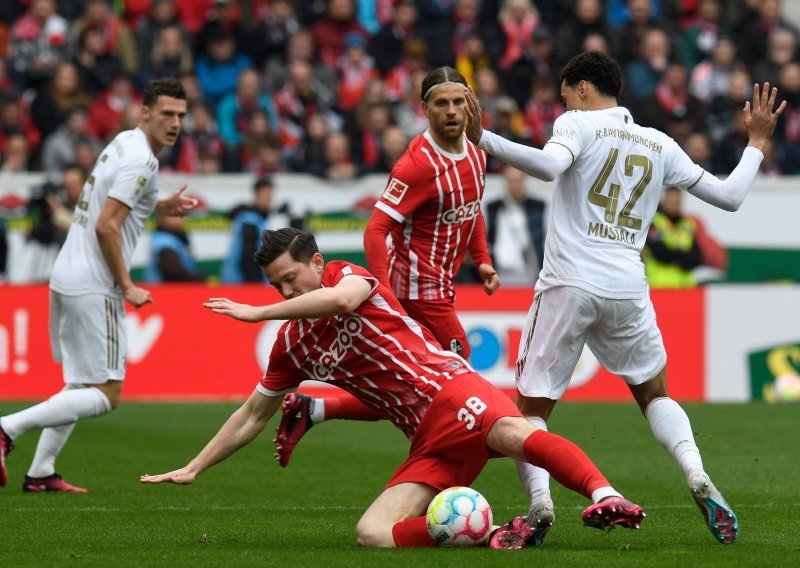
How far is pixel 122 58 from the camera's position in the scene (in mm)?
20094

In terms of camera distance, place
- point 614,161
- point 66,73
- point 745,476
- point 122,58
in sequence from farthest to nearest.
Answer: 1. point 122,58
2. point 66,73
3. point 745,476
4. point 614,161

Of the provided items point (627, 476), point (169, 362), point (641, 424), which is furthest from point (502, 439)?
point (169, 362)

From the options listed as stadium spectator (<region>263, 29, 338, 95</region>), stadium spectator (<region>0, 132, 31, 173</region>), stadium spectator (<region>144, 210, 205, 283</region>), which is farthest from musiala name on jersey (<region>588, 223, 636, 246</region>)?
stadium spectator (<region>263, 29, 338, 95</region>)

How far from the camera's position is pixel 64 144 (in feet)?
59.5

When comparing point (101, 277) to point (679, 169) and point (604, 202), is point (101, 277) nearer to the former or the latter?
point (604, 202)

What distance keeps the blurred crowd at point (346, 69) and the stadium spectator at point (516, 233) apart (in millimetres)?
1486

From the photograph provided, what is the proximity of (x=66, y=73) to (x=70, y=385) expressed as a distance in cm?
1016

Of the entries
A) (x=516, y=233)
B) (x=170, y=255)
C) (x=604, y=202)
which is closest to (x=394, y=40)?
(x=516, y=233)

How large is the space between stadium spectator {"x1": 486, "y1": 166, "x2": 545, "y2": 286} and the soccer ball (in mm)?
9920

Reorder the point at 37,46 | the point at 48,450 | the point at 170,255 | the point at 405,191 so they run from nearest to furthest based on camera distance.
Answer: the point at 405,191, the point at 48,450, the point at 170,255, the point at 37,46

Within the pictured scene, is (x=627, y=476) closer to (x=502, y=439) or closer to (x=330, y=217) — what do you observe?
(x=502, y=439)

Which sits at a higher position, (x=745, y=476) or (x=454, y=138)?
(x=454, y=138)

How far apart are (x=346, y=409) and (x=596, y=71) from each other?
7.56 feet

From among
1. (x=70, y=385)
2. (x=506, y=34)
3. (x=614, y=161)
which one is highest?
(x=506, y=34)
